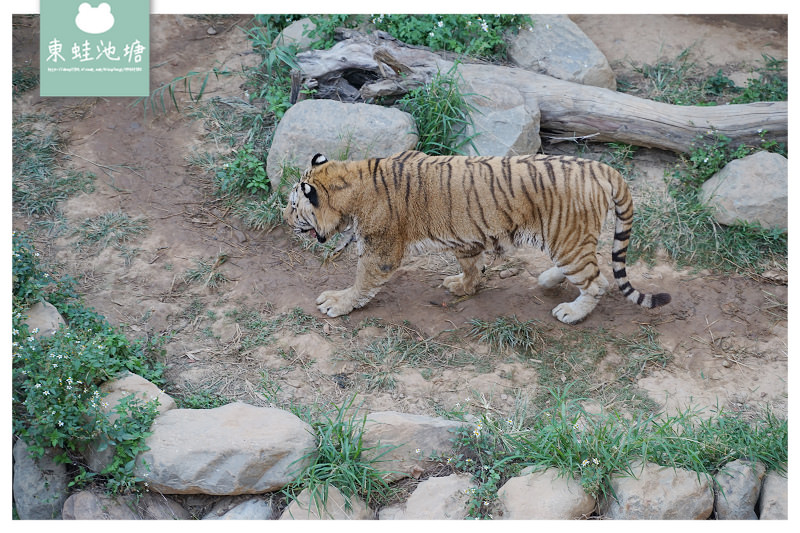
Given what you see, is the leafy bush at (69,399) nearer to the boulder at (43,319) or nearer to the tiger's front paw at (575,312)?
the boulder at (43,319)

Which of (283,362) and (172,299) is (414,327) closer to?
(283,362)

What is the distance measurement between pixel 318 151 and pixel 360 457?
3.14m

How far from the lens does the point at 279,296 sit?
5938 millimetres

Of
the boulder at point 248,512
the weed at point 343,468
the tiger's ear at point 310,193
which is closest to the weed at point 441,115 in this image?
the tiger's ear at point 310,193

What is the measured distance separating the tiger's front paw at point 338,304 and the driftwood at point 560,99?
7.08 feet

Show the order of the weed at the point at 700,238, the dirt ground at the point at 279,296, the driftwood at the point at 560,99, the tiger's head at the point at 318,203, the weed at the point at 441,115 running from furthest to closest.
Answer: the driftwood at the point at 560,99 < the weed at the point at 441,115 < the weed at the point at 700,238 < the tiger's head at the point at 318,203 < the dirt ground at the point at 279,296

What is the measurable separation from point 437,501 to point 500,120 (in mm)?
3943

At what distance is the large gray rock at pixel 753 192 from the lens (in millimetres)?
6488

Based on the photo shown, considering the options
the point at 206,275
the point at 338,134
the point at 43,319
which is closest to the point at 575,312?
the point at 338,134

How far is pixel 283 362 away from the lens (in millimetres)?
5309

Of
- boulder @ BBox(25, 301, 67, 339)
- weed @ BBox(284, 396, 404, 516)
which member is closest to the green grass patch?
weed @ BBox(284, 396, 404, 516)

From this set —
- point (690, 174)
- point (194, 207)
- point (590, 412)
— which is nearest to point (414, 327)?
point (590, 412)

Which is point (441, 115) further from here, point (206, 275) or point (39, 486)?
point (39, 486)

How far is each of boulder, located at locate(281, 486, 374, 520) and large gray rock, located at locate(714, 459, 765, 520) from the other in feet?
6.60
